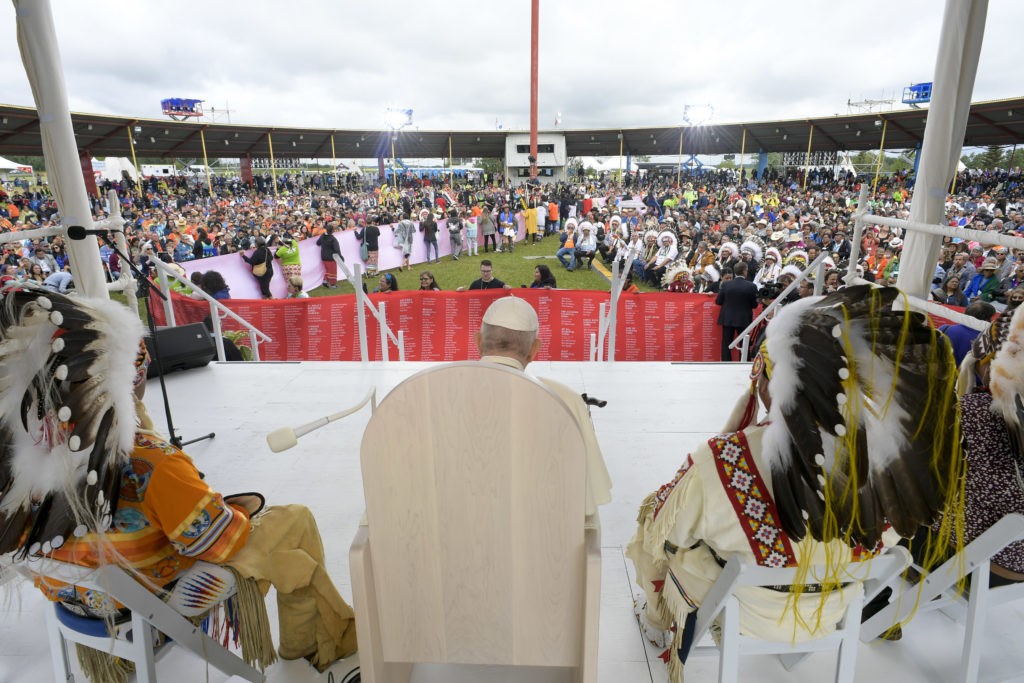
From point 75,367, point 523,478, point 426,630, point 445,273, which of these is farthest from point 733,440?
point 445,273

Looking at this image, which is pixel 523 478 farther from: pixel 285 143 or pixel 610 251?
pixel 285 143

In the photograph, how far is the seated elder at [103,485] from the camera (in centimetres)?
107

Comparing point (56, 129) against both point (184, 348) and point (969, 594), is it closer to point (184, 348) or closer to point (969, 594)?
point (184, 348)

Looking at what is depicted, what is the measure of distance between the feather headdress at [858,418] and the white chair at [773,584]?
12cm

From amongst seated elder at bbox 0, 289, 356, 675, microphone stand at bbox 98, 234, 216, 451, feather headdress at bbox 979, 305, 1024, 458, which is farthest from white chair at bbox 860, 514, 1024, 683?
microphone stand at bbox 98, 234, 216, 451

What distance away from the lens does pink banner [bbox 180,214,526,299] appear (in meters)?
7.52

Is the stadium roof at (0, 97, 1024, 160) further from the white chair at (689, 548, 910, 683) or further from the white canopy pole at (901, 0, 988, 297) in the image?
the white chair at (689, 548, 910, 683)

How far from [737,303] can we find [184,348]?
479cm

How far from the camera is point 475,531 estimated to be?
108 cm

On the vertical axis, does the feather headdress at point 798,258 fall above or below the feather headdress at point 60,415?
below

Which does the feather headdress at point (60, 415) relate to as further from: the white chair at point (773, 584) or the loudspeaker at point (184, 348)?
the loudspeaker at point (184, 348)

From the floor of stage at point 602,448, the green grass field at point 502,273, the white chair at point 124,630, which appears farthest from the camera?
the green grass field at point 502,273

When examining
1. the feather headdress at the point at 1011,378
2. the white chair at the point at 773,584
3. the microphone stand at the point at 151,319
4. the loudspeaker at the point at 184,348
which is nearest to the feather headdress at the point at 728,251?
the loudspeaker at the point at 184,348

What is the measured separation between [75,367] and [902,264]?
10.4 ft
